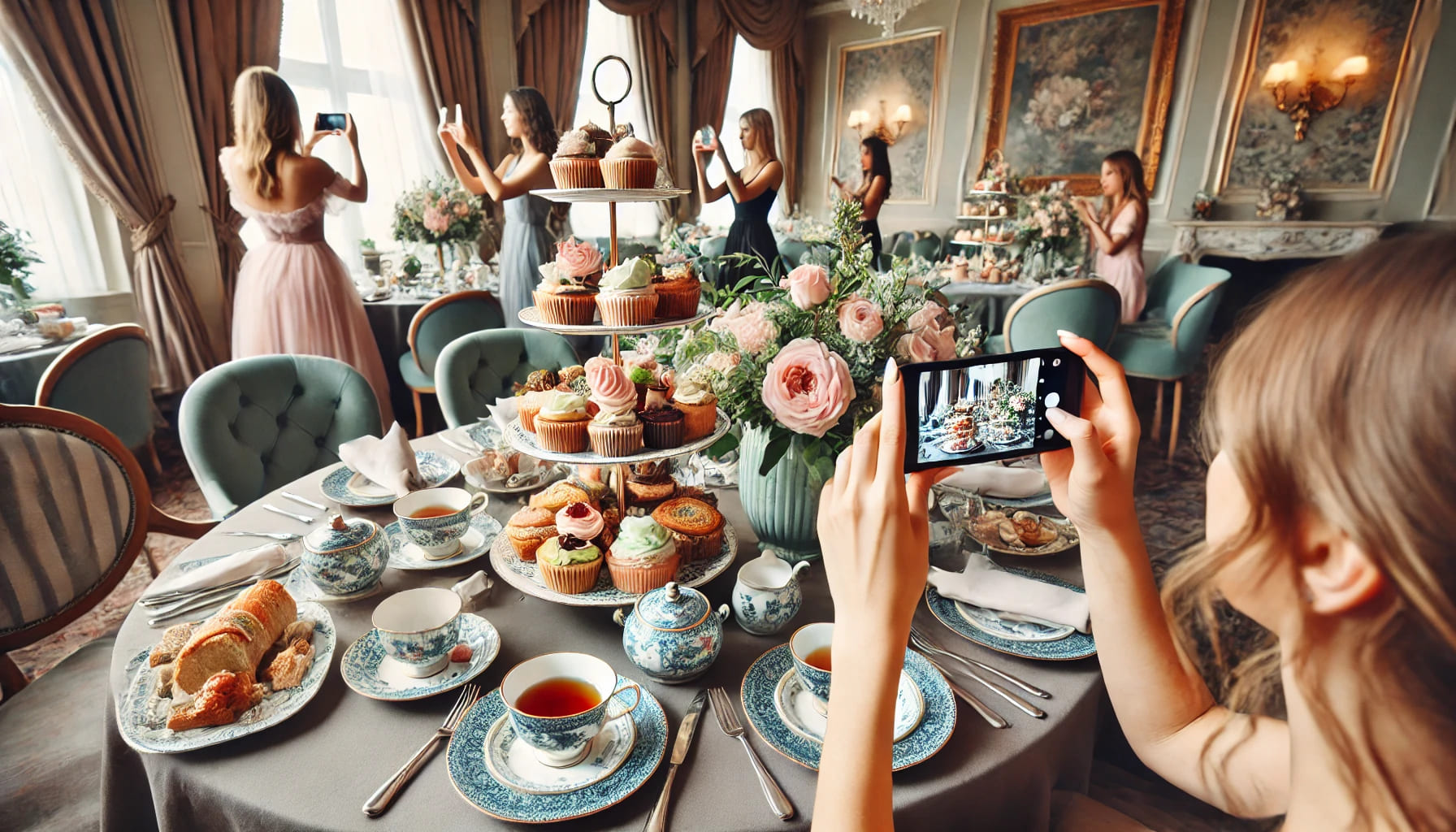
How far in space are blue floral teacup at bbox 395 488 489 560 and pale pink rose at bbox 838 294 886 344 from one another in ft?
2.42

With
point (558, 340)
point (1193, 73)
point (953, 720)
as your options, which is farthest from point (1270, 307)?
point (1193, 73)

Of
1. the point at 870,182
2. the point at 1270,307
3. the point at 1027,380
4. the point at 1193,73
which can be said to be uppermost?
the point at 1193,73

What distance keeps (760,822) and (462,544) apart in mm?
778

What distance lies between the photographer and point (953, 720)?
2.60ft

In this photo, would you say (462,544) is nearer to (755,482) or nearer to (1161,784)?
(755,482)

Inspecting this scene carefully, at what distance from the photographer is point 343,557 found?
1023 mm

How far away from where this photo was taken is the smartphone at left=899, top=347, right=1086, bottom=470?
73cm

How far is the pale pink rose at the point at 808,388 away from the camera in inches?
38.7

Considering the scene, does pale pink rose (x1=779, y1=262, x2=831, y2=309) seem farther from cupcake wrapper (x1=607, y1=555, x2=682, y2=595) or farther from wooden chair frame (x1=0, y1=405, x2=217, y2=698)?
wooden chair frame (x1=0, y1=405, x2=217, y2=698)

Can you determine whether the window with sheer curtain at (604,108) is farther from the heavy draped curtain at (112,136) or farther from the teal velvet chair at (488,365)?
the teal velvet chair at (488,365)

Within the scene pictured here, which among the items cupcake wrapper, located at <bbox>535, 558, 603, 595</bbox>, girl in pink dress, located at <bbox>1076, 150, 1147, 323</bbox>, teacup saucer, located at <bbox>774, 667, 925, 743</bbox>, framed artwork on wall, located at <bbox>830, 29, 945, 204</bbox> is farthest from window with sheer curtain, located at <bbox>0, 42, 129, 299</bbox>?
framed artwork on wall, located at <bbox>830, 29, 945, 204</bbox>

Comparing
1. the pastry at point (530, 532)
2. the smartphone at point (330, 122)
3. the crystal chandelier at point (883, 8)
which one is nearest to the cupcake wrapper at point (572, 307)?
the pastry at point (530, 532)

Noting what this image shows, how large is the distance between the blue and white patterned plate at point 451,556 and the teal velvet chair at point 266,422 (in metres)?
0.66

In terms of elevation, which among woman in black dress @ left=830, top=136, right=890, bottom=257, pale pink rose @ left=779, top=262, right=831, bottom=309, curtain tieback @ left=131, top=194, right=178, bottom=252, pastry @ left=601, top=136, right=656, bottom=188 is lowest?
pale pink rose @ left=779, top=262, right=831, bottom=309
